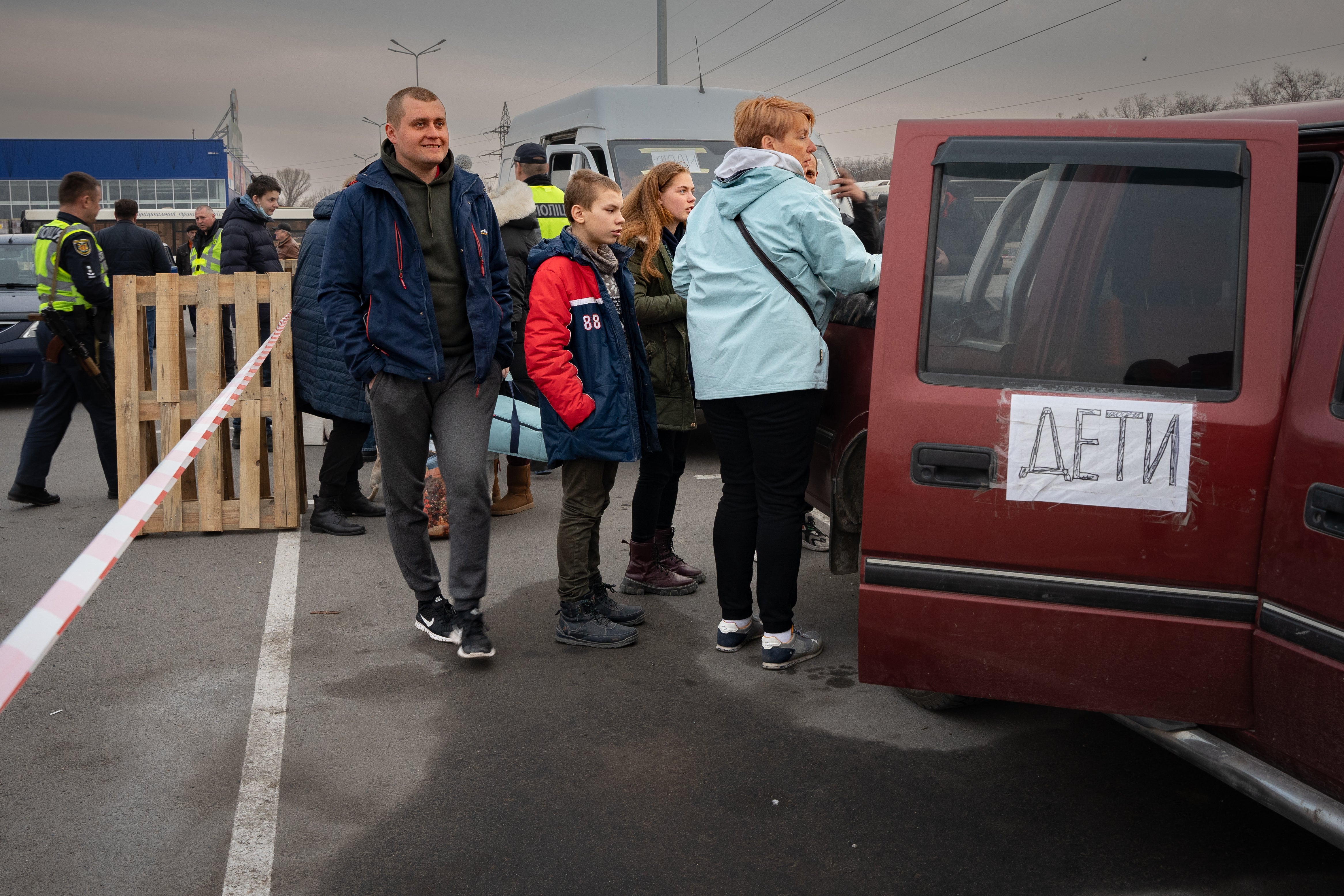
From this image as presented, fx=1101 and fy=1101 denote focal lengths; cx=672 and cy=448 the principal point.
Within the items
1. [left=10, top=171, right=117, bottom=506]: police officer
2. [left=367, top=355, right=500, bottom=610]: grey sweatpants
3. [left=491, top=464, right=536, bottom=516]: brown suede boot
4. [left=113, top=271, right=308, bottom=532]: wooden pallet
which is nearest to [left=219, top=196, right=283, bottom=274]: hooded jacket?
[left=10, top=171, right=117, bottom=506]: police officer

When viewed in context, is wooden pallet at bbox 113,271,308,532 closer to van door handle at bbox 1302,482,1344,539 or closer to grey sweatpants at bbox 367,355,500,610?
grey sweatpants at bbox 367,355,500,610

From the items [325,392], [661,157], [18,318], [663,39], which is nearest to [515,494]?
[325,392]

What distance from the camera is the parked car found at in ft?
35.8

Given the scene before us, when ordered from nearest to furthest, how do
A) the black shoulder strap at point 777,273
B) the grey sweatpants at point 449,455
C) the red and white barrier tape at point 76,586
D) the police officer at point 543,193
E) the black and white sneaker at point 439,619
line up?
1. the red and white barrier tape at point 76,586
2. the black shoulder strap at point 777,273
3. the grey sweatpants at point 449,455
4. the black and white sneaker at point 439,619
5. the police officer at point 543,193

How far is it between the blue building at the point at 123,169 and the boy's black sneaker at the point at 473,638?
77.1 meters

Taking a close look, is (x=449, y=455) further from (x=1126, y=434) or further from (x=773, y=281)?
(x=1126, y=434)

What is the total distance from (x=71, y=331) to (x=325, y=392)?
176 centimetres

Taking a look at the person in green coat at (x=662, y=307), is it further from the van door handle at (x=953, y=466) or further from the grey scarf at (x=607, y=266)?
the van door handle at (x=953, y=466)

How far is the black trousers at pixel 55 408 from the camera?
254 inches

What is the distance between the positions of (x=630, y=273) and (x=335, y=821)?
225 centimetres

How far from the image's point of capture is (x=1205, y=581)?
250 cm

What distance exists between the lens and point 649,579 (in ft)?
16.0

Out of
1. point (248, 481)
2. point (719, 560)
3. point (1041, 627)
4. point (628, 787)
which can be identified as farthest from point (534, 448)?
point (1041, 627)

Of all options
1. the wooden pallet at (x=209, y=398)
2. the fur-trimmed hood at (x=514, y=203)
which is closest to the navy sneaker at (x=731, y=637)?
the fur-trimmed hood at (x=514, y=203)
